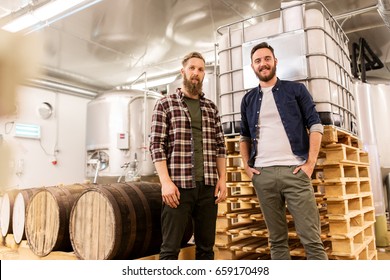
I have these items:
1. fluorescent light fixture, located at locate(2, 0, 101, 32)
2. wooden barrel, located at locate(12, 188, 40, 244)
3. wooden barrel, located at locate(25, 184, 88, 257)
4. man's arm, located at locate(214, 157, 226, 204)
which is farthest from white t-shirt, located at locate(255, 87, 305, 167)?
fluorescent light fixture, located at locate(2, 0, 101, 32)

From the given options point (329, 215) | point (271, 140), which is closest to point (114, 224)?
point (271, 140)

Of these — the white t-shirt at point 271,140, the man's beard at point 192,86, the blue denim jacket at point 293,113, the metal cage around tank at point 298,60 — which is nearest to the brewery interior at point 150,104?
the metal cage around tank at point 298,60

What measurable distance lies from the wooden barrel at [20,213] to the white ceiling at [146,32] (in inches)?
60.7

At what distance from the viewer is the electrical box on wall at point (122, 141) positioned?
6266 mm

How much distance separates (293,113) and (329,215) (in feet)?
2.70

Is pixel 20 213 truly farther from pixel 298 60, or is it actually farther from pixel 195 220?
pixel 298 60

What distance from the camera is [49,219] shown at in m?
2.69

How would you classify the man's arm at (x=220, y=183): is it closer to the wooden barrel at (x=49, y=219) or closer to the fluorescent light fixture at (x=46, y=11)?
the wooden barrel at (x=49, y=219)

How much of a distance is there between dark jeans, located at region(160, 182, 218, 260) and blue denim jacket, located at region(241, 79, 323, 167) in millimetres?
414

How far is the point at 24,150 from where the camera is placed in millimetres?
589

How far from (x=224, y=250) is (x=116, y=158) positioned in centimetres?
393

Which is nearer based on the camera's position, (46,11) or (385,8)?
(385,8)

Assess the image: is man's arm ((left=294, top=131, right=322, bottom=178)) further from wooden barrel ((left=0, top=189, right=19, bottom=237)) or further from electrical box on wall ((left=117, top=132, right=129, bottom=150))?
electrical box on wall ((left=117, top=132, right=129, bottom=150))
